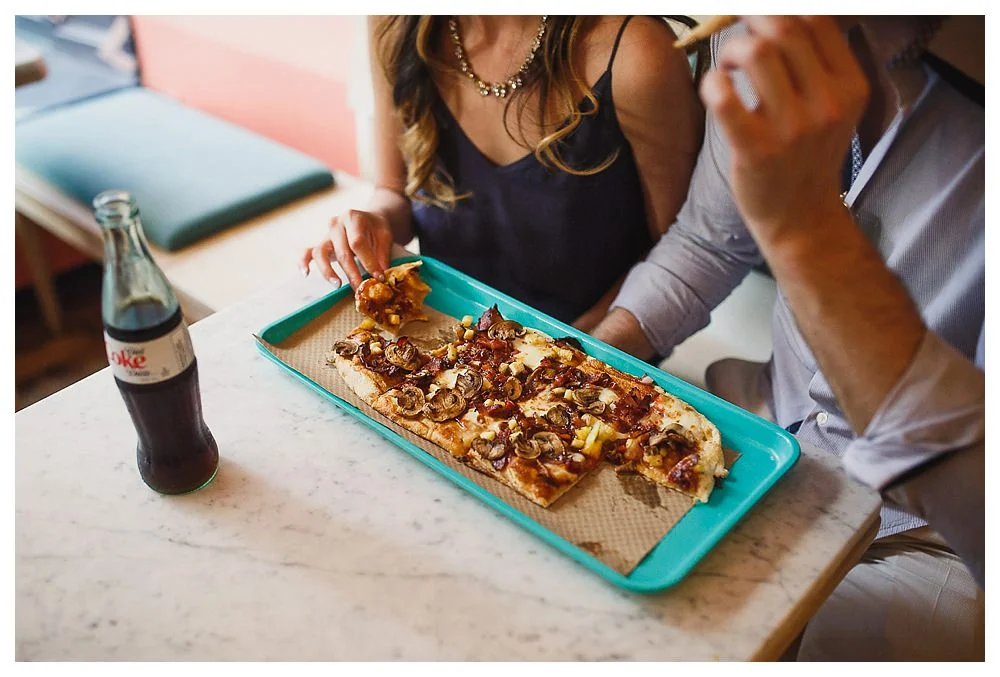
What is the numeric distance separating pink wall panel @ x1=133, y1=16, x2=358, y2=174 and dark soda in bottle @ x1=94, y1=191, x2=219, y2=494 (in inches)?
76.3

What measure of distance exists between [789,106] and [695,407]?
0.45 m

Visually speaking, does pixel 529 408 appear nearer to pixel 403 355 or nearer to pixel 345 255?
pixel 403 355

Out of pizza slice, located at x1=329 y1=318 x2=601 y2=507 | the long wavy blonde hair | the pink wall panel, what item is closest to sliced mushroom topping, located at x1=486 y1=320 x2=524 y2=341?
pizza slice, located at x1=329 y1=318 x2=601 y2=507

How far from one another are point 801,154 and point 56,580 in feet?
3.02

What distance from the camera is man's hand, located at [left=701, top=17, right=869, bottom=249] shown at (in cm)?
78

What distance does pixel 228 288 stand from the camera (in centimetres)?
207

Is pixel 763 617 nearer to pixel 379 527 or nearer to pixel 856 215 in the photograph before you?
pixel 379 527

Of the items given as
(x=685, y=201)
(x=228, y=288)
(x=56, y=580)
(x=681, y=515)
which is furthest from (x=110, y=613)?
(x=228, y=288)

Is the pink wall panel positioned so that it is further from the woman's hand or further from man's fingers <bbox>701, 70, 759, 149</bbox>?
man's fingers <bbox>701, 70, 759, 149</bbox>

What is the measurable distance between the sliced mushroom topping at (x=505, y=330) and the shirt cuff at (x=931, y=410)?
1.80 ft

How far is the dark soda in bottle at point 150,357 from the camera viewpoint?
87 cm

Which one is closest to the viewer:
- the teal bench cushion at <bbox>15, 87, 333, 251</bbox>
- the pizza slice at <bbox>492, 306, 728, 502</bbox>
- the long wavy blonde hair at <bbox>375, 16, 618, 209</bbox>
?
the pizza slice at <bbox>492, 306, 728, 502</bbox>

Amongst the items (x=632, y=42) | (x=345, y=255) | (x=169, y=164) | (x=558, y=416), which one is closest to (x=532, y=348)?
(x=558, y=416)

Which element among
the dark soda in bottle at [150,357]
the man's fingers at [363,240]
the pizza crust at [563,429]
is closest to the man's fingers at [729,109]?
the pizza crust at [563,429]
